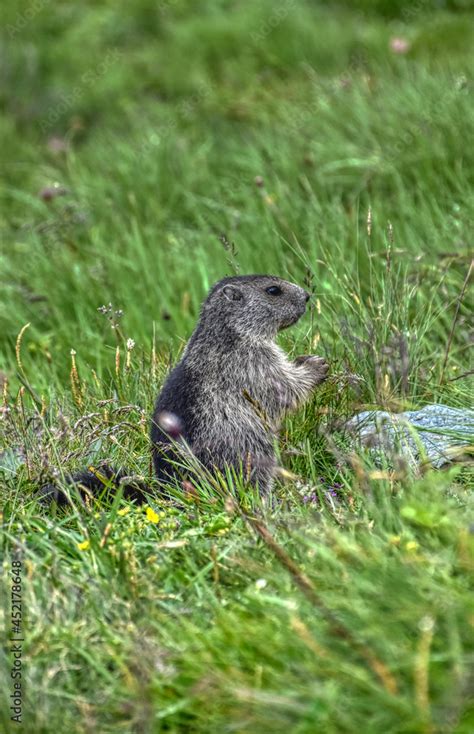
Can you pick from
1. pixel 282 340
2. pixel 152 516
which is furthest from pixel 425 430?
pixel 282 340

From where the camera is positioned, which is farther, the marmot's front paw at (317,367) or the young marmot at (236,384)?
the marmot's front paw at (317,367)

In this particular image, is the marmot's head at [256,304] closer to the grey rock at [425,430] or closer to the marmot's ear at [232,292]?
the marmot's ear at [232,292]

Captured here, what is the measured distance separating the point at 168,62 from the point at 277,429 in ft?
28.2

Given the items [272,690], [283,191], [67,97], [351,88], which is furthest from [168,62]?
[272,690]

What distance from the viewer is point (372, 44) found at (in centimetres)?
1130

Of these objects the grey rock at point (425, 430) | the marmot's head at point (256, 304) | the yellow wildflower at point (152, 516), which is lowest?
the grey rock at point (425, 430)

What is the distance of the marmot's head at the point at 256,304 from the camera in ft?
17.6

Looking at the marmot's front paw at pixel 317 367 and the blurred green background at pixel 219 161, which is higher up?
the blurred green background at pixel 219 161

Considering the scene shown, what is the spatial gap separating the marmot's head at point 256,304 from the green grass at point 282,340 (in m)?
0.13

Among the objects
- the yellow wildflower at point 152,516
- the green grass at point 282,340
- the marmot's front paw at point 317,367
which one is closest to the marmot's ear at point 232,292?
the green grass at point 282,340

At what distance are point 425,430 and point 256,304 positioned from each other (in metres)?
1.37

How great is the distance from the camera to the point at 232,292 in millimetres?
5473

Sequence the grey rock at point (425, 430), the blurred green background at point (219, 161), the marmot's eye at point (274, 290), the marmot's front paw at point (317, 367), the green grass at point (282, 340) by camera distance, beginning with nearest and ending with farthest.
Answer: the green grass at point (282, 340) < the grey rock at point (425, 430) < the marmot's front paw at point (317, 367) < the marmot's eye at point (274, 290) < the blurred green background at point (219, 161)

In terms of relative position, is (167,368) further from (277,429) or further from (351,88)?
(351,88)
